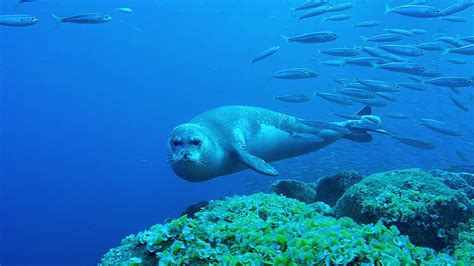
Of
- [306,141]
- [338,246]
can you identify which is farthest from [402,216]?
[306,141]

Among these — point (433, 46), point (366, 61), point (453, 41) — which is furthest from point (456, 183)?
point (433, 46)

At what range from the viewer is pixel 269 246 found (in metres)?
2.54

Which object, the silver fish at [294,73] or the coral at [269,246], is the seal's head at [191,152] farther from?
the silver fish at [294,73]

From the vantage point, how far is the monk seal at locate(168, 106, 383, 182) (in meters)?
5.53

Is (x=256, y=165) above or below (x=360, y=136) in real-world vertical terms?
above

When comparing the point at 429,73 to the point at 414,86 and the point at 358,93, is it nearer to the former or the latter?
the point at 414,86

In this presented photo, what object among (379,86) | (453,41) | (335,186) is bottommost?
(453,41)

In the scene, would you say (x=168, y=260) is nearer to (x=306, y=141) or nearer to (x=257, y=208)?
(x=257, y=208)

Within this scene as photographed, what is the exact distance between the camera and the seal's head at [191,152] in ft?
17.5

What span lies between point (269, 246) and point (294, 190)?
134 inches

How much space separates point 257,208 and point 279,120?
3680 millimetres

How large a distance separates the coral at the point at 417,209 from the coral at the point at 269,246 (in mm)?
608

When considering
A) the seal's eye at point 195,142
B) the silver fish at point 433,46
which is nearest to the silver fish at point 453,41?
the silver fish at point 433,46

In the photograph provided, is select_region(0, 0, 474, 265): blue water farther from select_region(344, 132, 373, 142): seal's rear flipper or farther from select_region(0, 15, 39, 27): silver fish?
select_region(344, 132, 373, 142): seal's rear flipper
